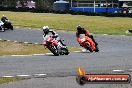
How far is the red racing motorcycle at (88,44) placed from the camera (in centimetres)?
2139

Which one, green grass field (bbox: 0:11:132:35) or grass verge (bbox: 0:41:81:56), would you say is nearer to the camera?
grass verge (bbox: 0:41:81:56)

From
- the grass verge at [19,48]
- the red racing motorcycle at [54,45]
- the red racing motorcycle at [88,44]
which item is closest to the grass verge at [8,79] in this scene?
the red racing motorcycle at [54,45]

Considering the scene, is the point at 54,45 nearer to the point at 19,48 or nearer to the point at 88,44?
the point at 88,44

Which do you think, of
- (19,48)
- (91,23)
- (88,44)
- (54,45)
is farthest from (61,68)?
(91,23)

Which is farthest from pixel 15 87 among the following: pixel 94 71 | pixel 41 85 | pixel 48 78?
pixel 94 71

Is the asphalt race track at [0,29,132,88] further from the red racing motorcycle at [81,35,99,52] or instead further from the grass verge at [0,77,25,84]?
the red racing motorcycle at [81,35,99,52]

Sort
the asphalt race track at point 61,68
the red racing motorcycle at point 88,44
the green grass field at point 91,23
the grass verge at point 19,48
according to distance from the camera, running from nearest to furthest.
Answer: the asphalt race track at point 61,68, the red racing motorcycle at point 88,44, the grass verge at point 19,48, the green grass field at point 91,23

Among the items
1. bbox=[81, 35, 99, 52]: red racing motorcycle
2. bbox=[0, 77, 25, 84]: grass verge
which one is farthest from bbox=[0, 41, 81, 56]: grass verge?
bbox=[0, 77, 25, 84]: grass verge

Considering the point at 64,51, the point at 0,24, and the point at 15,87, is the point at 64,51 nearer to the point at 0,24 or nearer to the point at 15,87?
the point at 15,87

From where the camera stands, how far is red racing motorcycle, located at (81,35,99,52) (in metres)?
21.4

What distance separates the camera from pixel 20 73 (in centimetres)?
1349

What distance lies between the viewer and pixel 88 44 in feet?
70.4

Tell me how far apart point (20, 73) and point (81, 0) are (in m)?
70.4

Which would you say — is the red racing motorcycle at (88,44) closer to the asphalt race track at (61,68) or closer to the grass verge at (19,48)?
the grass verge at (19,48)
